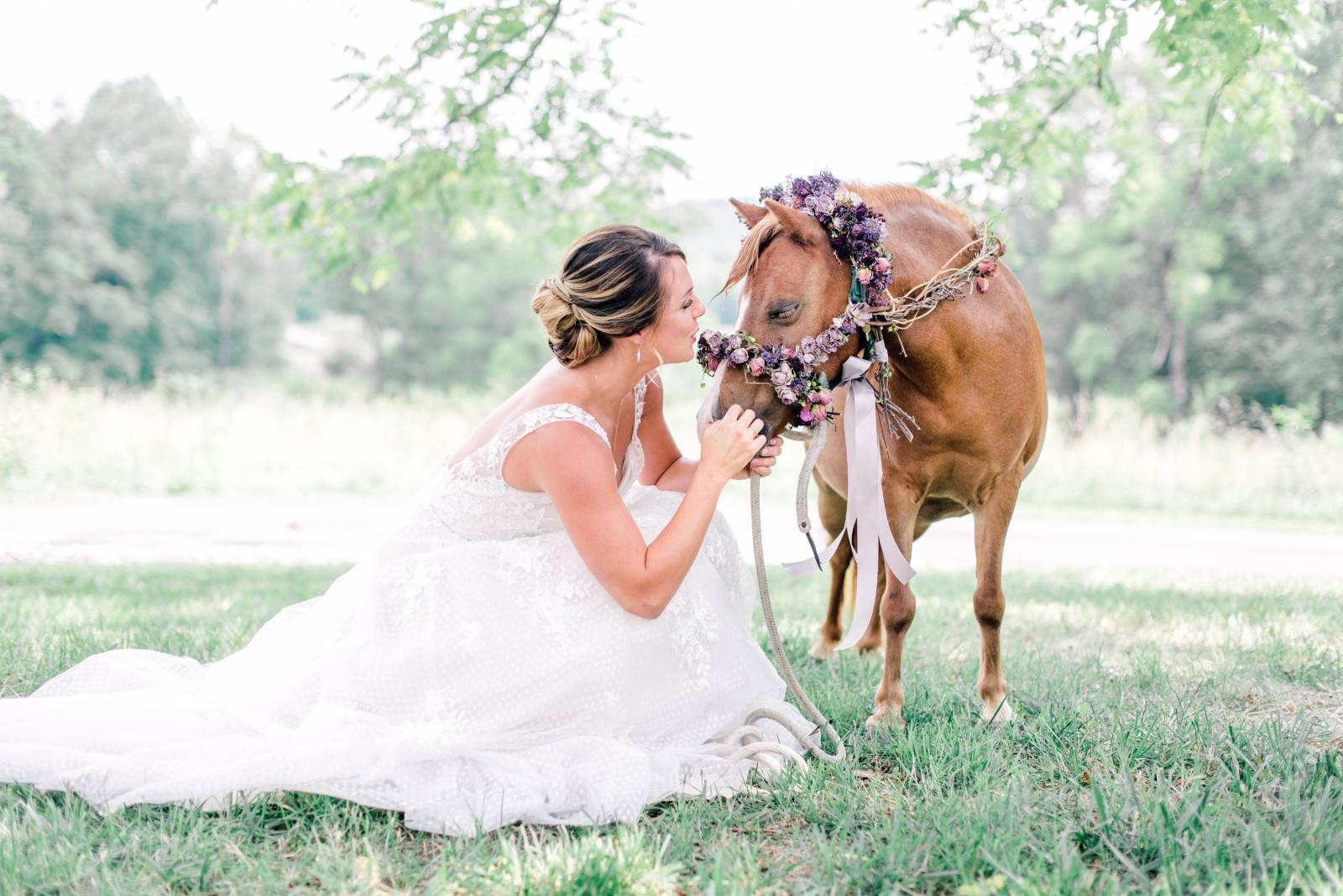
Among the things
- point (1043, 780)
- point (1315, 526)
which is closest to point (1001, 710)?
point (1043, 780)

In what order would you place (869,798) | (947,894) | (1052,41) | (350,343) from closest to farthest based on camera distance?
1. (947,894)
2. (869,798)
3. (1052,41)
4. (350,343)

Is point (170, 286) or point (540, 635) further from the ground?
point (170, 286)

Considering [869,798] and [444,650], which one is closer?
[869,798]

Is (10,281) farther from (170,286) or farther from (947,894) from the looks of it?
(947,894)

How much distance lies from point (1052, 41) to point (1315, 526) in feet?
28.7

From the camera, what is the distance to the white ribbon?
12.2 ft

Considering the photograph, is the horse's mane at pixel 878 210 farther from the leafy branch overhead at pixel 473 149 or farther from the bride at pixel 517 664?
the leafy branch overhead at pixel 473 149

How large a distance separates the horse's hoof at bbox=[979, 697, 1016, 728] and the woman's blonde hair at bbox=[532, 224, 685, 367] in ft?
6.39

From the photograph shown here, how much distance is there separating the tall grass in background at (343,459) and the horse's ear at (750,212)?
1078 cm

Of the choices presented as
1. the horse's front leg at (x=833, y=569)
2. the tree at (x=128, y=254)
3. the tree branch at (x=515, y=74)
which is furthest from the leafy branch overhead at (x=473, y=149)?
the tree at (x=128, y=254)

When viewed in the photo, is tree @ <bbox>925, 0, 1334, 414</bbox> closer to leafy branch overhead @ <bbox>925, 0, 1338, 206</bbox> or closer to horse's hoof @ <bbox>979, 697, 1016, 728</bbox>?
leafy branch overhead @ <bbox>925, 0, 1338, 206</bbox>

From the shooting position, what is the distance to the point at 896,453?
3936 millimetres

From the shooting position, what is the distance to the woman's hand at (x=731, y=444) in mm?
3172

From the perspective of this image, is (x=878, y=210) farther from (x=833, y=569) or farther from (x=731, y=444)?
(x=833, y=569)
